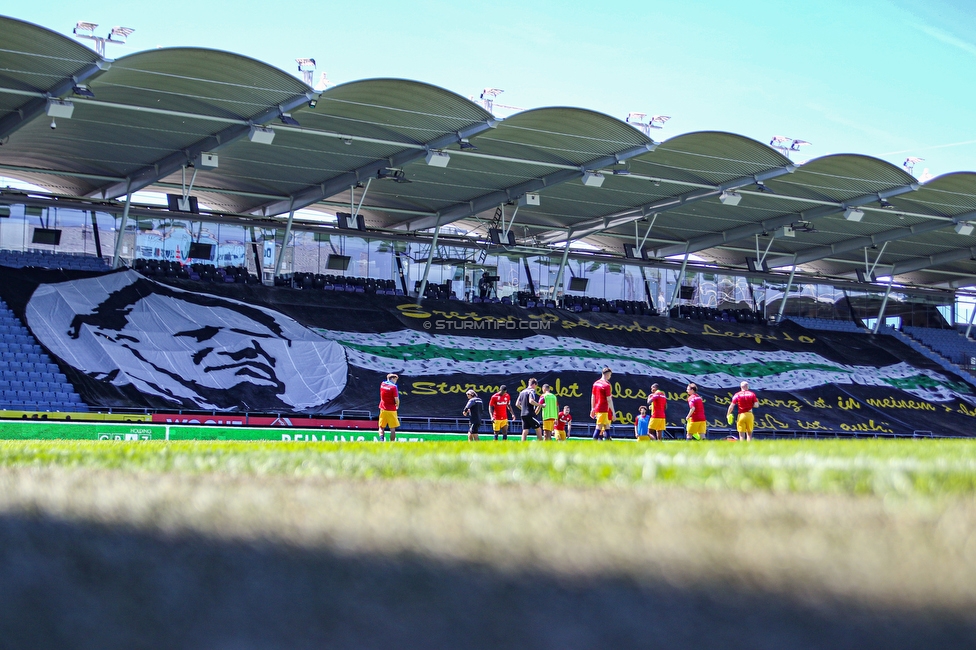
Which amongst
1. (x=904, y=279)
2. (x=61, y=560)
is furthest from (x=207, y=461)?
(x=904, y=279)

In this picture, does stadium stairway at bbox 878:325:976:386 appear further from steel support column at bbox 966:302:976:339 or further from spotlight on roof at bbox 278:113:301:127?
spotlight on roof at bbox 278:113:301:127

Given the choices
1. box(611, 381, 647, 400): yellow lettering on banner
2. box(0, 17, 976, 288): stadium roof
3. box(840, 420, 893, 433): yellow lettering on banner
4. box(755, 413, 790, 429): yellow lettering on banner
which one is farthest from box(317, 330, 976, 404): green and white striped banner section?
box(0, 17, 976, 288): stadium roof

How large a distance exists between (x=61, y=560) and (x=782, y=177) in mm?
33842

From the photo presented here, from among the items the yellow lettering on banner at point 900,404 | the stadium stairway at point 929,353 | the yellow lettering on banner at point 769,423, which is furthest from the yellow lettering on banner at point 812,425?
the stadium stairway at point 929,353

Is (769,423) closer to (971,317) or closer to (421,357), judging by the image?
(421,357)

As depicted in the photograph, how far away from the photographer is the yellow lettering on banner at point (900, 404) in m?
40.8

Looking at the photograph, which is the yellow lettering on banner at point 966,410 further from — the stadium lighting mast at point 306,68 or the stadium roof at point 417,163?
the stadium lighting mast at point 306,68

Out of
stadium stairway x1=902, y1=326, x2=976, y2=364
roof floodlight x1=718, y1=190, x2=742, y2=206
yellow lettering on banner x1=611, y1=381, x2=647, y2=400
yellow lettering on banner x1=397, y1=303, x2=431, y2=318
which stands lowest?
yellow lettering on banner x1=611, y1=381, x2=647, y2=400

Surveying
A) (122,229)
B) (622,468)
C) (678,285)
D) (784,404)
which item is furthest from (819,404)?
(622,468)

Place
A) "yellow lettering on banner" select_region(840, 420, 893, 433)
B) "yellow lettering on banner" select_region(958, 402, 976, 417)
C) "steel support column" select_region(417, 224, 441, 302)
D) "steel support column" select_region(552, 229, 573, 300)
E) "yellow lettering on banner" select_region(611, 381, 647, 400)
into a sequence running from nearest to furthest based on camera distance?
"yellow lettering on banner" select_region(611, 381, 647, 400) < "yellow lettering on banner" select_region(840, 420, 893, 433) < "steel support column" select_region(417, 224, 441, 302) < "yellow lettering on banner" select_region(958, 402, 976, 417) < "steel support column" select_region(552, 229, 573, 300)

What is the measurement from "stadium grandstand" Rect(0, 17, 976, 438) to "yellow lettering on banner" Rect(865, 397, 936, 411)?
216 mm

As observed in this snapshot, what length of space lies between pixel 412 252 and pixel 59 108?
19.4m

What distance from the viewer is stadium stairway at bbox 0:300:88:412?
24.8 m

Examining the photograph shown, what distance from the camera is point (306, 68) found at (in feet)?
84.9
